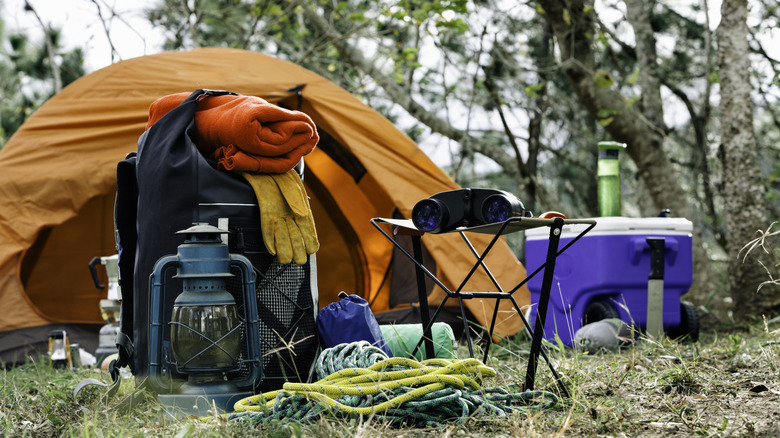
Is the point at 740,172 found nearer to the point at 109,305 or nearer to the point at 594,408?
the point at 594,408

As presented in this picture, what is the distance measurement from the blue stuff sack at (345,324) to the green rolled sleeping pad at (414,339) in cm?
16

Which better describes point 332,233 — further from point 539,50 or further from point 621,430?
point 539,50

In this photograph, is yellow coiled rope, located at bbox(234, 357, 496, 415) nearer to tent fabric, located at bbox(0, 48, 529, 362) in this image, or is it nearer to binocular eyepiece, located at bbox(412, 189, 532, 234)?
binocular eyepiece, located at bbox(412, 189, 532, 234)

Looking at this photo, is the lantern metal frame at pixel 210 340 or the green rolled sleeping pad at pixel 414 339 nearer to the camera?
the lantern metal frame at pixel 210 340

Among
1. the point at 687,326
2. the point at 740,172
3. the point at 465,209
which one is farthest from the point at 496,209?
the point at 740,172

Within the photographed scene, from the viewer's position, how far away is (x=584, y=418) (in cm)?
173

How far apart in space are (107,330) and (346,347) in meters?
1.73

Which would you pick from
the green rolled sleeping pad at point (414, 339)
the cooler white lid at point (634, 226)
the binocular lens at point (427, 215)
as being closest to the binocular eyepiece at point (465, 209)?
the binocular lens at point (427, 215)

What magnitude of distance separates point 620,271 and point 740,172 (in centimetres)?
116

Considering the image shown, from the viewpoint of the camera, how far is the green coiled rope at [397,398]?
1.68m

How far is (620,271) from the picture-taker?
3.23 meters

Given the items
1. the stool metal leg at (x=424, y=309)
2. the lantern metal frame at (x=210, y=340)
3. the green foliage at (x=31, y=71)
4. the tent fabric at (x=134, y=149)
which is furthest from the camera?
the green foliage at (x=31, y=71)

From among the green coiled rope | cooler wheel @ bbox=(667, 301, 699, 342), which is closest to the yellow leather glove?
the green coiled rope

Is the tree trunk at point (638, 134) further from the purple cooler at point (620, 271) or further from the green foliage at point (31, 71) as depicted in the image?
the green foliage at point (31, 71)
